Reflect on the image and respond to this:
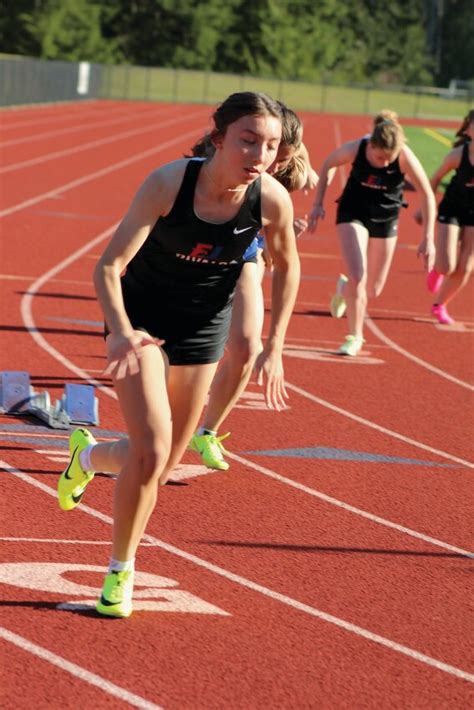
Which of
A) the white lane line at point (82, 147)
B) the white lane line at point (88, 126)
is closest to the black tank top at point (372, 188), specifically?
the white lane line at point (82, 147)

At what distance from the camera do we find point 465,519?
7.42 meters

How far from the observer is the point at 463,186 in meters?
12.9

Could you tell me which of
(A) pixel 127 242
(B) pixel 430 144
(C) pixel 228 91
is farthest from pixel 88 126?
(A) pixel 127 242

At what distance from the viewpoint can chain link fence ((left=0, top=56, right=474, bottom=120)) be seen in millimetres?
73688

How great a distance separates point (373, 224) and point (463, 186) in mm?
1488

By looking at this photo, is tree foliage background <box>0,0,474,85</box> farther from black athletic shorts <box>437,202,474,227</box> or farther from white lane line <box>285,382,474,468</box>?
white lane line <box>285,382,474,468</box>

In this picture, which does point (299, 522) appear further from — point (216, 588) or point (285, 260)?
point (285, 260)

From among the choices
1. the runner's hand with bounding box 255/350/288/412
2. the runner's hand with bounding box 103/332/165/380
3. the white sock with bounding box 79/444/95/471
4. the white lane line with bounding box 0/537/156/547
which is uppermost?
the runner's hand with bounding box 103/332/165/380

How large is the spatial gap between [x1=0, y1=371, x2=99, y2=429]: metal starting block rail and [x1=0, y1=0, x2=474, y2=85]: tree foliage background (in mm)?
71428

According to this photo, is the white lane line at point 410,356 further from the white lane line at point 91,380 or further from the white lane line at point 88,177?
the white lane line at point 88,177

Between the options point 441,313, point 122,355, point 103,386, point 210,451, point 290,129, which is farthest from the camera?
point 441,313

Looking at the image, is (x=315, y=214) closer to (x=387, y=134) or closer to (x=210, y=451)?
(x=387, y=134)

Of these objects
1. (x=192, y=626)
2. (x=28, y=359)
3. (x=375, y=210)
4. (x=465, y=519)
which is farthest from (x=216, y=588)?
(x=375, y=210)

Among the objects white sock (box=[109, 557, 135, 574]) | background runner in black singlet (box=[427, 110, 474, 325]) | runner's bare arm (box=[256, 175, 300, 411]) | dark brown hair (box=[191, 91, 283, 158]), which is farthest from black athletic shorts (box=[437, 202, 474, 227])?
white sock (box=[109, 557, 135, 574])
